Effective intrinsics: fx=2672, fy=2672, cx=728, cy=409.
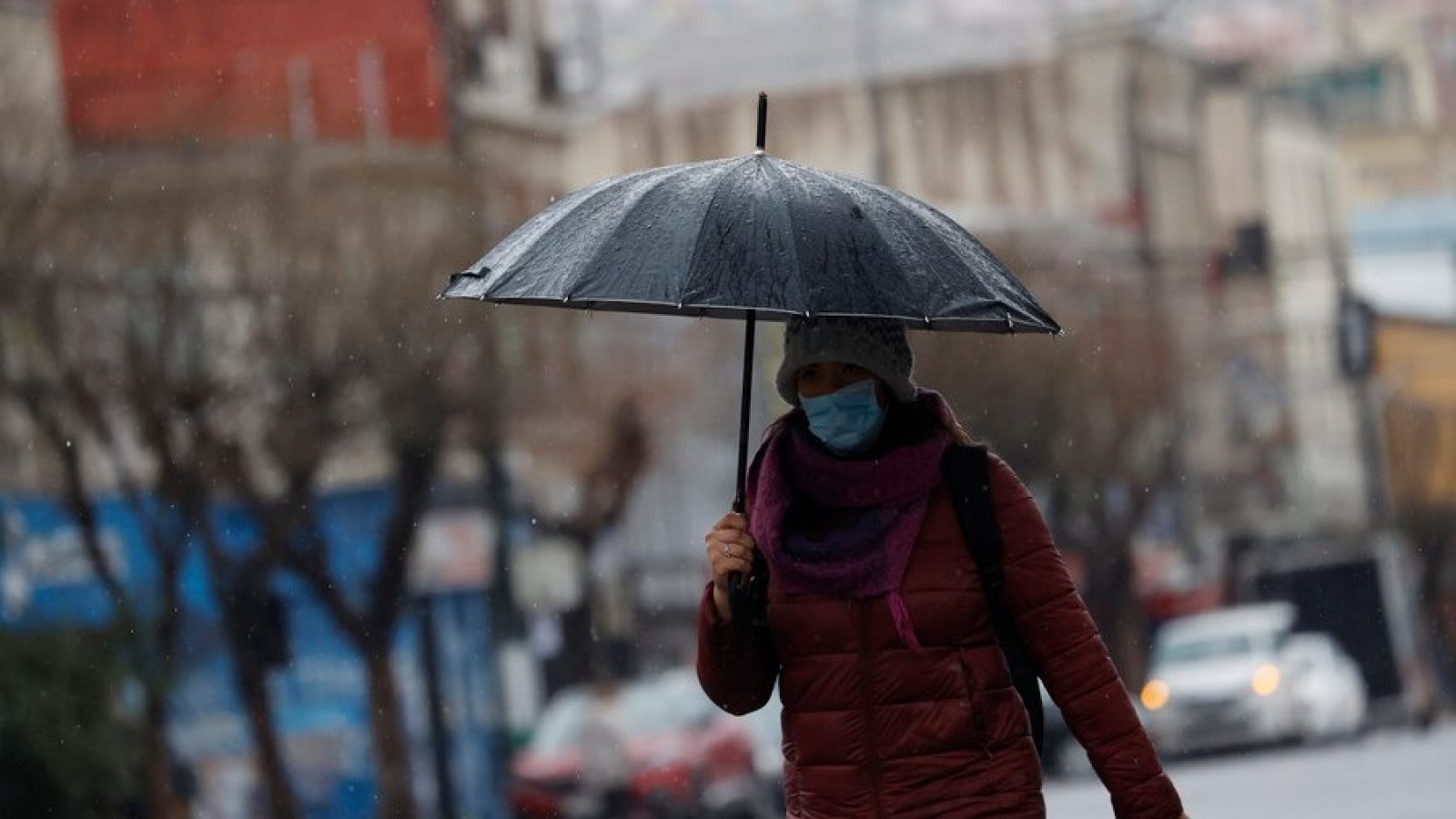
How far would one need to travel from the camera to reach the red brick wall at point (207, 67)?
20.1 meters

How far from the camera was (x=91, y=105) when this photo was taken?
20.1 m

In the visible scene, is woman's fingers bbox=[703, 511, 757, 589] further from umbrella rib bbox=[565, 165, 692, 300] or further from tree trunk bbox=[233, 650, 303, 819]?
tree trunk bbox=[233, 650, 303, 819]

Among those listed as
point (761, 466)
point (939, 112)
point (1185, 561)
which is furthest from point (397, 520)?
point (761, 466)

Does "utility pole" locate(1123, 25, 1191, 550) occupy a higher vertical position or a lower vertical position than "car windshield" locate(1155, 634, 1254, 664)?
higher

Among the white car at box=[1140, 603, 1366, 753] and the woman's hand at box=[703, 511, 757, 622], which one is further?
the white car at box=[1140, 603, 1366, 753]

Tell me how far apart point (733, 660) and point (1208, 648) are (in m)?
22.5

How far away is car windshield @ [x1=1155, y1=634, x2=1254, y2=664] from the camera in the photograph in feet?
82.6

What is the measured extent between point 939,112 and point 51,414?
31.4 feet

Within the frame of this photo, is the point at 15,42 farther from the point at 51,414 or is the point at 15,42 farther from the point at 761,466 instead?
the point at 761,466

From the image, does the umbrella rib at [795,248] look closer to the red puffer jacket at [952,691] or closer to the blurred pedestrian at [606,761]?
the red puffer jacket at [952,691]

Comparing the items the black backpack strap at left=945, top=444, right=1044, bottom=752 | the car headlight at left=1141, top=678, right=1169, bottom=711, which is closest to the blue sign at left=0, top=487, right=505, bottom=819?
the car headlight at left=1141, top=678, right=1169, bottom=711

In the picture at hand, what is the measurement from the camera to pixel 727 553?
128 inches

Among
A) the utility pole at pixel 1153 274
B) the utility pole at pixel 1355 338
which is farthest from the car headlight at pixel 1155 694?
the utility pole at pixel 1355 338

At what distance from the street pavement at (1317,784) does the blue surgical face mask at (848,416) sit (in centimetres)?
1183
